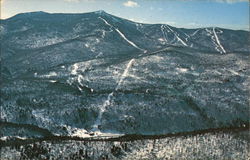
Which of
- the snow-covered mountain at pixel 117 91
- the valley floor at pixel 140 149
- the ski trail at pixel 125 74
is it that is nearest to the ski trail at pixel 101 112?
the snow-covered mountain at pixel 117 91

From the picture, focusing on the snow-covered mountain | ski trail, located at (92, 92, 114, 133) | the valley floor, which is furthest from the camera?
the snow-covered mountain

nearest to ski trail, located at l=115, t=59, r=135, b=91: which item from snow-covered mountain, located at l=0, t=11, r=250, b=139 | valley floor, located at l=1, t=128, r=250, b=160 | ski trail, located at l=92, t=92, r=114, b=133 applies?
snow-covered mountain, located at l=0, t=11, r=250, b=139

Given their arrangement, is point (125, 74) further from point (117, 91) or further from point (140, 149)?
point (140, 149)

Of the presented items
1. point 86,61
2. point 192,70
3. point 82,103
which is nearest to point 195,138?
point 82,103

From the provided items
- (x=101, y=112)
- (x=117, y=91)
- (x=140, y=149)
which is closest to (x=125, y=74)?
(x=117, y=91)

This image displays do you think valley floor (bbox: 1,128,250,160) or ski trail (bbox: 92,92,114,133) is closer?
valley floor (bbox: 1,128,250,160)

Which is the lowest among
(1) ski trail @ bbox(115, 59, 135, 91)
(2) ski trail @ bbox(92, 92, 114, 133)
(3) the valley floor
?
(3) the valley floor

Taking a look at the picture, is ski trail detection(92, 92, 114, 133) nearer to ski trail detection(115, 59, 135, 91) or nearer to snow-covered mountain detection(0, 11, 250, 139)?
snow-covered mountain detection(0, 11, 250, 139)

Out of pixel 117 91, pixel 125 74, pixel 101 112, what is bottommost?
pixel 101 112
